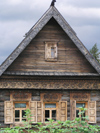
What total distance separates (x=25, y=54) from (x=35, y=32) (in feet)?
3.75

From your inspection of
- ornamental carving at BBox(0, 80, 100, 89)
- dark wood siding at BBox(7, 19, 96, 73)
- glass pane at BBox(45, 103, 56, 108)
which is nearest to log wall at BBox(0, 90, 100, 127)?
ornamental carving at BBox(0, 80, 100, 89)

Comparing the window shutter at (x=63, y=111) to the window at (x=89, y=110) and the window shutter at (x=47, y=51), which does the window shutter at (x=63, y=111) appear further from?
the window shutter at (x=47, y=51)

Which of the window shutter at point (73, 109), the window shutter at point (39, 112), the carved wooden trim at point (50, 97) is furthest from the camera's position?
the window shutter at point (73, 109)

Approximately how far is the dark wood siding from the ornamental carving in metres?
0.54

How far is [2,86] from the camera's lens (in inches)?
418

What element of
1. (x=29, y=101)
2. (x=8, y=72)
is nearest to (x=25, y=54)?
(x=8, y=72)

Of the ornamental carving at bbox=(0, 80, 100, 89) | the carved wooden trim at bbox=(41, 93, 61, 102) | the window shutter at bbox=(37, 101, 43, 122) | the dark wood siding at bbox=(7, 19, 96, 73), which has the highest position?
the dark wood siding at bbox=(7, 19, 96, 73)

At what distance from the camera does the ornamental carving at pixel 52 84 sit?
10672 mm

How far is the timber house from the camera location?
1062 centimetres

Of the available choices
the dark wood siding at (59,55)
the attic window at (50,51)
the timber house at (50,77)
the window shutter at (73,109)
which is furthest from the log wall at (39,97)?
the attic window at (50,51)

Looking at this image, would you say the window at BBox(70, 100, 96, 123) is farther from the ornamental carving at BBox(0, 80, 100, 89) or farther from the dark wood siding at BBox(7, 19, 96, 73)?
the dark wood siding at BBox(7, 19, 96, 73)

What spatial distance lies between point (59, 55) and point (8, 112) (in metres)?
3.40

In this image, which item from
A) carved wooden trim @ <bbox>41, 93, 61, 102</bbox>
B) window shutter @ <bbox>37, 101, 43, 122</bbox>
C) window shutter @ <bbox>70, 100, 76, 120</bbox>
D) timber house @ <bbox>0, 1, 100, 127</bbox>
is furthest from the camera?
window shutter @ <bbox>70, 100, 76, 120</bbox>

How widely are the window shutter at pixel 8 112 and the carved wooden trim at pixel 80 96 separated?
279 centimetres
